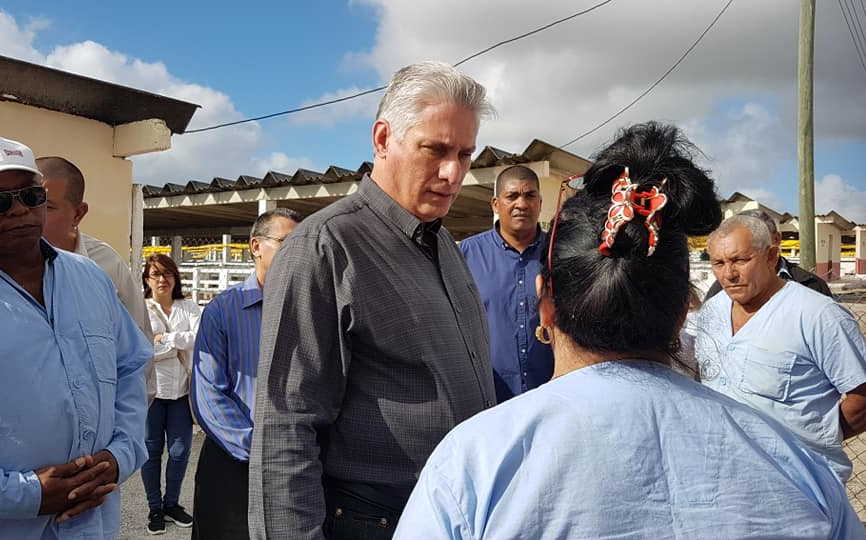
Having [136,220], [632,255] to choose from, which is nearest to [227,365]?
[632,255]

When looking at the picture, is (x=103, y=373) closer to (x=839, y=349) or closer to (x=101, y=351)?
(x=101, y=351)

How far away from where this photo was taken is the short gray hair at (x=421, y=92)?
1.86 meters

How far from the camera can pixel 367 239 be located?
180 centimetres

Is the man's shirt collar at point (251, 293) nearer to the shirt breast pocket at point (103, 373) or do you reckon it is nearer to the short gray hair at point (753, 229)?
the shirt breast pocket at point (103, 373)

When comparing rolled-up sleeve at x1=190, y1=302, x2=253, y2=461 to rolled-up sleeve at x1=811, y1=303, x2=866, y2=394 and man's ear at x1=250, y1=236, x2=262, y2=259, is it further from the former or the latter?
rolled-up sleeve at x1=811, y1=303, x2=866, y2=394

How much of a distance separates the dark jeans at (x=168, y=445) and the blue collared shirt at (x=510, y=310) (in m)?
2.40

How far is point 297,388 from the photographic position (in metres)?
1.63

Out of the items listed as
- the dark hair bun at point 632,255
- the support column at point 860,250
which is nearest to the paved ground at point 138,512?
the dark hair bun at point 632,255

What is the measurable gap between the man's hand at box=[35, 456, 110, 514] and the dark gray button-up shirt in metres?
0.70

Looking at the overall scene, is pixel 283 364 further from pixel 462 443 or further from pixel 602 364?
pixel 602 364

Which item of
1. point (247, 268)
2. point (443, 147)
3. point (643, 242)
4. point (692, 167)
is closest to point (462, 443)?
point (643, 242)

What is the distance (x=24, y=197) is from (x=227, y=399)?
121 cm

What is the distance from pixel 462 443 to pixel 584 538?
0.75 feet

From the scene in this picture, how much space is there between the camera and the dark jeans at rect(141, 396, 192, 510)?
4441 millimetres
